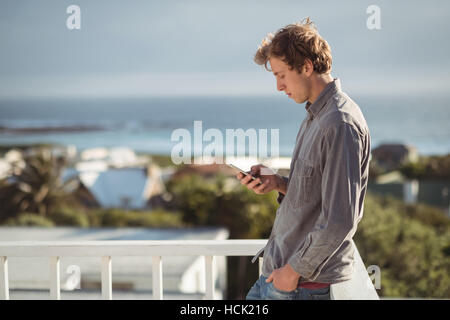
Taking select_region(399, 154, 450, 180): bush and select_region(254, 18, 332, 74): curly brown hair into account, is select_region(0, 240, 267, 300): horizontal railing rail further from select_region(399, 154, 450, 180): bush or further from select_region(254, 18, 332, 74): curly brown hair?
select_region(399, 154, 450, 180): bush

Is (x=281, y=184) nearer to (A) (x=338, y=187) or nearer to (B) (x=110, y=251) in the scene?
(A) (x=338, y=187)

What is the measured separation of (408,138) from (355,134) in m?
24.6

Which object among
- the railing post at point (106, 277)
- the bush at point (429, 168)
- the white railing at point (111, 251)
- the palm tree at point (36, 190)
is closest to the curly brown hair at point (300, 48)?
the white railing at point (111, 251)

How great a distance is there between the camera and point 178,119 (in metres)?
29.1

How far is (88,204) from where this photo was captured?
21.0m

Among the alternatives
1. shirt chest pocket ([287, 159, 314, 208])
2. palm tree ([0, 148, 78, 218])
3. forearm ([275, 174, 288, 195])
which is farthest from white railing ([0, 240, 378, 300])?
palm tree ([0, 148, 78, 218])

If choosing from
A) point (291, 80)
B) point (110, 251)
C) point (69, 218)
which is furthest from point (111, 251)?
point (69, 218)

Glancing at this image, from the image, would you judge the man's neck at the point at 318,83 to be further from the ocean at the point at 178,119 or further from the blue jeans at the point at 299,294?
the ocean at the point at 178,119

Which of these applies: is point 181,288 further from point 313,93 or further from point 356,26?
point 356,26

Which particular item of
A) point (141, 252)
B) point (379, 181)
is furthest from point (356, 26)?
point (141, 252)

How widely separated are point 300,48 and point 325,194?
32 cm

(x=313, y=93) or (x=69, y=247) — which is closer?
(x=313, y=93)

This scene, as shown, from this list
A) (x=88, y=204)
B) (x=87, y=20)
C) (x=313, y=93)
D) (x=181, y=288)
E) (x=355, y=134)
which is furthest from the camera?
(x=87, y=20)

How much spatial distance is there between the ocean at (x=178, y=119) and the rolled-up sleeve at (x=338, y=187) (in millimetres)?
20627
